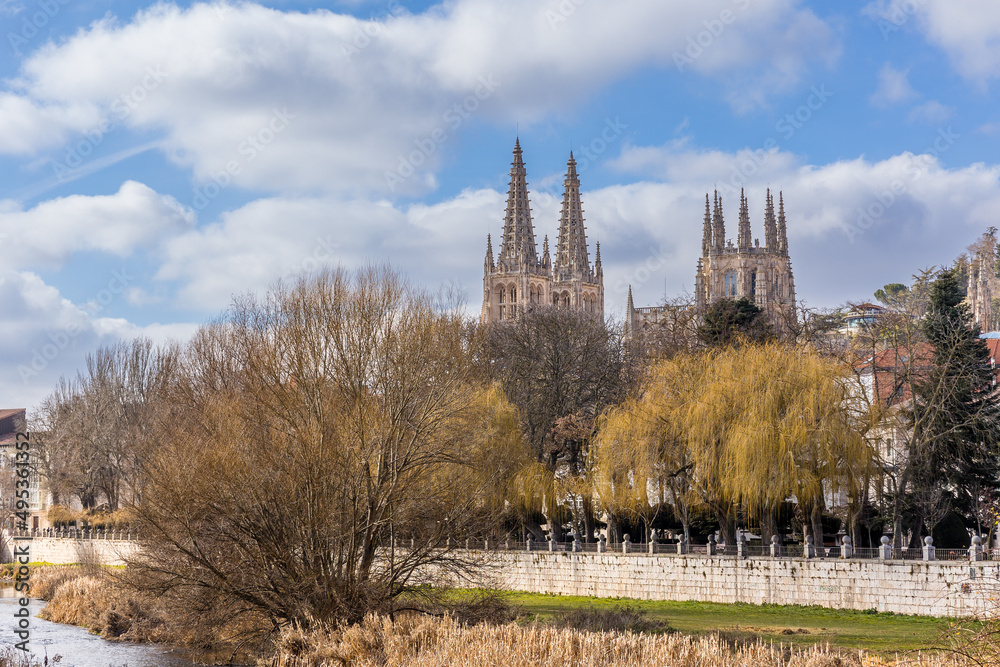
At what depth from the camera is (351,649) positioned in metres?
21.7

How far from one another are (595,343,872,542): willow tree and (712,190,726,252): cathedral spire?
8533 cm

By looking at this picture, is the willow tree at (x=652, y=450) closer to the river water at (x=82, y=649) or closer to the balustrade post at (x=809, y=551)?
the balustrade post at (x=809, y=551)

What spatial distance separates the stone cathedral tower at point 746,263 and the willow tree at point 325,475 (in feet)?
310

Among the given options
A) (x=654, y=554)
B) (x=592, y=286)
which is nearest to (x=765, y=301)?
(x=592, y=286)

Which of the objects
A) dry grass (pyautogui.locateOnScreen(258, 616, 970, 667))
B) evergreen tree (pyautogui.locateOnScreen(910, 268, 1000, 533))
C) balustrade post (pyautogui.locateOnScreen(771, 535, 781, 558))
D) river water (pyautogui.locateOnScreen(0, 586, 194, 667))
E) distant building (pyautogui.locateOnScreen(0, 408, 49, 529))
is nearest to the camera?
dry grass (pyautogui.locateOnScreen(258, 616, 970, 667))

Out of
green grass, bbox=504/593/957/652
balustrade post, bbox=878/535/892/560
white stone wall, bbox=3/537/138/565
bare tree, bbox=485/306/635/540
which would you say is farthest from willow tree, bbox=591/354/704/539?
white stone wall, bbox=3/537/138/565

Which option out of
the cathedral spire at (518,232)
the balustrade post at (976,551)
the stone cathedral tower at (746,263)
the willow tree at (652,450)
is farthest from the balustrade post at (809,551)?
the cathedral spire at (518,232)

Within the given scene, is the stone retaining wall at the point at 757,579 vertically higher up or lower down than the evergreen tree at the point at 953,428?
lower down

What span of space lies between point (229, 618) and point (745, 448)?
1778cm

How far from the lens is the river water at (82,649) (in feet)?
91.1

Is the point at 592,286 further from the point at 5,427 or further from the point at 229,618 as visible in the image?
the point at 229,618

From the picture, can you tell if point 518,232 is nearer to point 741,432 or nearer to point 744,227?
point 744,227

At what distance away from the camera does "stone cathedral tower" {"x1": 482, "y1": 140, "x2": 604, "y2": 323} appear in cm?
12962

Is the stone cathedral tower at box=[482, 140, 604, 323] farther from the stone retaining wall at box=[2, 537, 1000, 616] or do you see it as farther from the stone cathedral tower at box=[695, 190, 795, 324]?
the stone retaining wall at box=[2, 537, 1000, 616]
